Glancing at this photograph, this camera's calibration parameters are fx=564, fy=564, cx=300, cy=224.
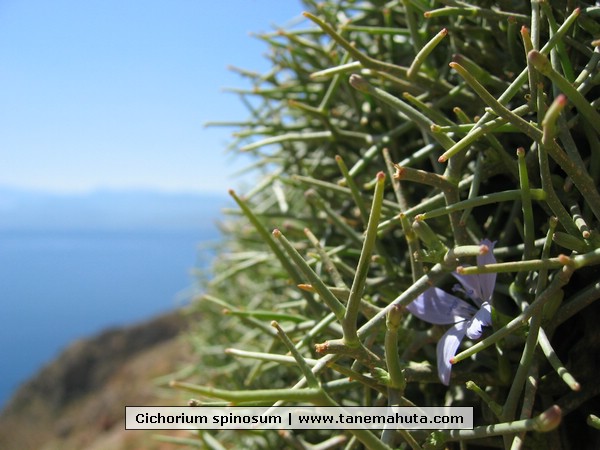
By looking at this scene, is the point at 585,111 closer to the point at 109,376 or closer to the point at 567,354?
the point at 567,354

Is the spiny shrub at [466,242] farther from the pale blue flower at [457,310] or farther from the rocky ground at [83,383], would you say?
the rocky ground at [83,383]

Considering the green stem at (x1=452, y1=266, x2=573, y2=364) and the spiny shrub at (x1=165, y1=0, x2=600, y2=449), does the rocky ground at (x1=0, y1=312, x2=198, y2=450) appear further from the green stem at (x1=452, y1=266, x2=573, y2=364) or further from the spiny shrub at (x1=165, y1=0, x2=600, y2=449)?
the green stem at (x1=452, y1=266, x2=573, y2=364)

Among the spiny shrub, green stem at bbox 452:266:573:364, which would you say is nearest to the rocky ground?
the spiny shrub

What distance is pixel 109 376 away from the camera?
2039 millimetres

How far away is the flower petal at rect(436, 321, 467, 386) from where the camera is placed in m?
0.23

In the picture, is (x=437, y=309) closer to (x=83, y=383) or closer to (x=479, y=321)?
(x=479, y=321)

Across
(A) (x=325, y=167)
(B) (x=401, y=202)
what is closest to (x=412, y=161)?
(B) (x=401, y=202)

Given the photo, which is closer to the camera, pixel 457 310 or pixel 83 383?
pixel 457 310

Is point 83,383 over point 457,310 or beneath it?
over

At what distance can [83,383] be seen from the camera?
6.92 feet

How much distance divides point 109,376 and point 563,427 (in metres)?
2.02

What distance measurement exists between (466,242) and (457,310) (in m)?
0.03

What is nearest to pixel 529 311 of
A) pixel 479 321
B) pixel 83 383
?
pixel 479 321

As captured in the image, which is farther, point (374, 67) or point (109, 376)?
point (109, 376)
